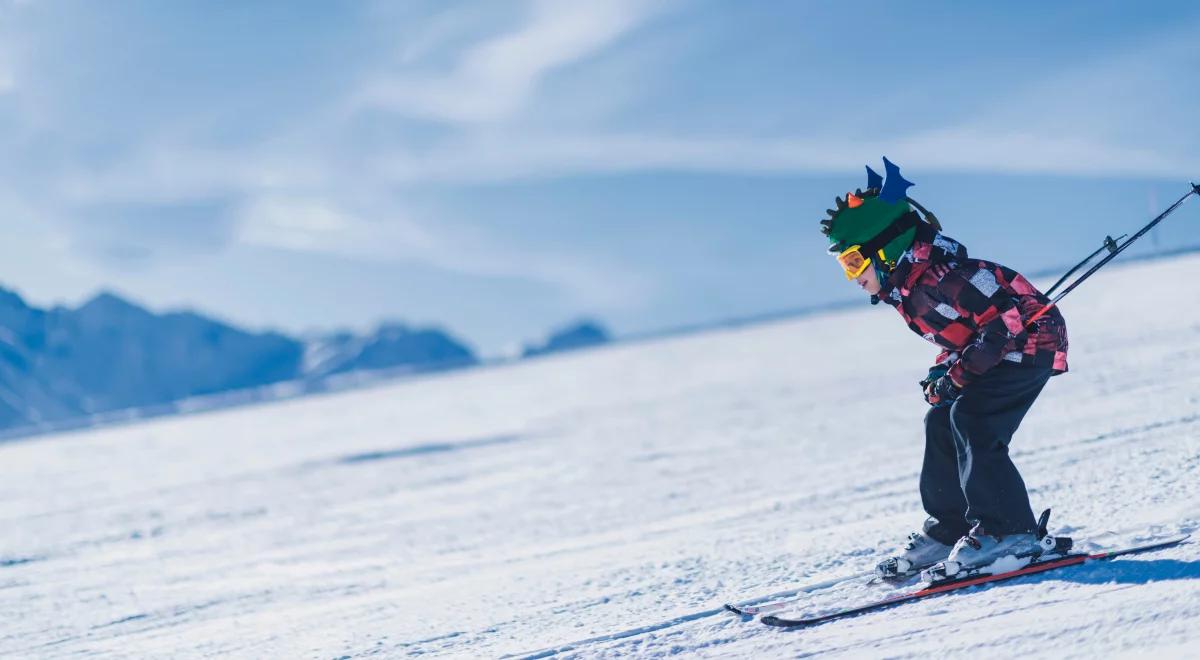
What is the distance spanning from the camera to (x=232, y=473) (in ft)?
39.7

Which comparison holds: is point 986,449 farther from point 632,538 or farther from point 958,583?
point 632,538

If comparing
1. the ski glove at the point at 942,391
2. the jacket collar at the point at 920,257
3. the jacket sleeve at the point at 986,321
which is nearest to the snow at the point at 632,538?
the ski glove at the point at 942,391

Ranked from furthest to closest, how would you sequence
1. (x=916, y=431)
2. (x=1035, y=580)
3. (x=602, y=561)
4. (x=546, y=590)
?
(x=916, y=431), (x=602, y=561), (x=546, y=590), (x=1035, y=580)

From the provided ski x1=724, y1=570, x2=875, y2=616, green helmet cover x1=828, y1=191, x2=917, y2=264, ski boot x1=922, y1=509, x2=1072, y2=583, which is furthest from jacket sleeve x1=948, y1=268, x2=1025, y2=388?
ski x1=724, y1=570, x2=875, y2=616

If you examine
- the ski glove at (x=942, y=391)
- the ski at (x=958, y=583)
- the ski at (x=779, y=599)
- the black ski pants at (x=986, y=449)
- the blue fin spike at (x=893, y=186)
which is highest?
the blue fin spike at (x=893, y=186)

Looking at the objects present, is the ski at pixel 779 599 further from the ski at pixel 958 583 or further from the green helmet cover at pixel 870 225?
the green helmet cover at pixel 870 225

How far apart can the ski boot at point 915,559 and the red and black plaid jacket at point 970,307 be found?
717 mm

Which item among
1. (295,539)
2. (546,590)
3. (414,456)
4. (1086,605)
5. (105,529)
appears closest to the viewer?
(1086,605)

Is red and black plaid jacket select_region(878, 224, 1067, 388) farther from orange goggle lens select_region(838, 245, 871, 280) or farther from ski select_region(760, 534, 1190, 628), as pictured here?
ski select_region(760, 534, 1190, 628)

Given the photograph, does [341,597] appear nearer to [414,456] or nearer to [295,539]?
[295,539]

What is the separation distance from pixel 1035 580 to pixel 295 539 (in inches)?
201

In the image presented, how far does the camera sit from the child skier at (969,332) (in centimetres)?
281

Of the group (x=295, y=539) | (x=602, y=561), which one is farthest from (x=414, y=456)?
(x=602, y=561)

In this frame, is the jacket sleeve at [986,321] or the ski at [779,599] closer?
the jacket sleeve at [986,321]
